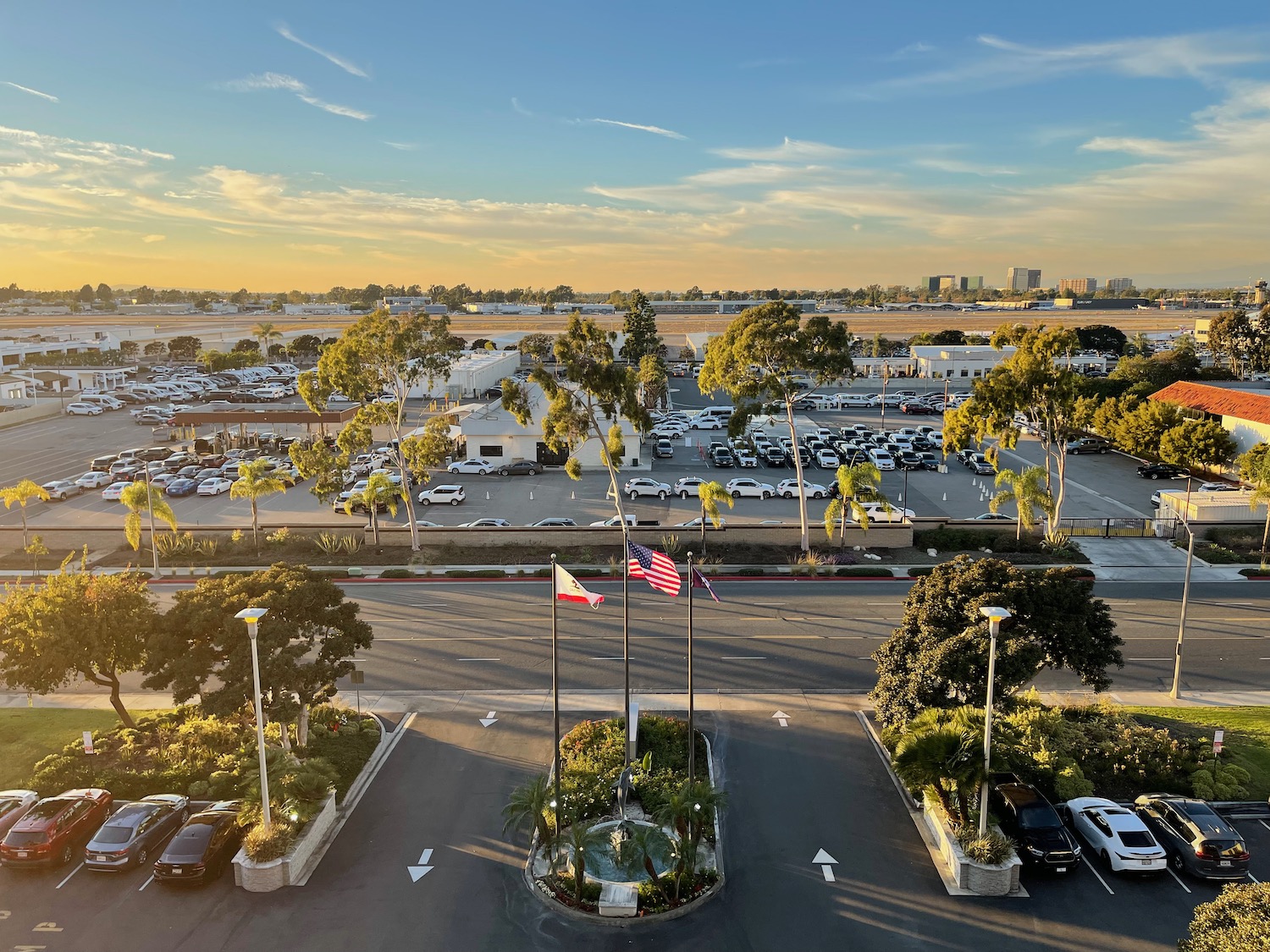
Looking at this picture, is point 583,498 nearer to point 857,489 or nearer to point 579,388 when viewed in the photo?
point 857,489

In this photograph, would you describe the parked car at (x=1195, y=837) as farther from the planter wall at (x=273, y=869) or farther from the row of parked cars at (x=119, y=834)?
the row of parked cars at (x=119, y=834)

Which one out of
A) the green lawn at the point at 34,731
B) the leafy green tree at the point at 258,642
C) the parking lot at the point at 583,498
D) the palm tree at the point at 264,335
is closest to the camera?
the leafy green tree at the point at 258,642

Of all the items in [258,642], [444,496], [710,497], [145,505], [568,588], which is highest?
[568,588]

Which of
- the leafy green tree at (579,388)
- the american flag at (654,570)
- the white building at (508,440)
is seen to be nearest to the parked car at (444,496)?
the white building at (508,440)

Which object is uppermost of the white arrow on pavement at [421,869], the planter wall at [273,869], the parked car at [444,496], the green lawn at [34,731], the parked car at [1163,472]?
the parked car at [1163,472]

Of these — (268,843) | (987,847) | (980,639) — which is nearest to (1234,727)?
(980,639)

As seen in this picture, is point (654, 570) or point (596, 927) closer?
point (596, 927)
